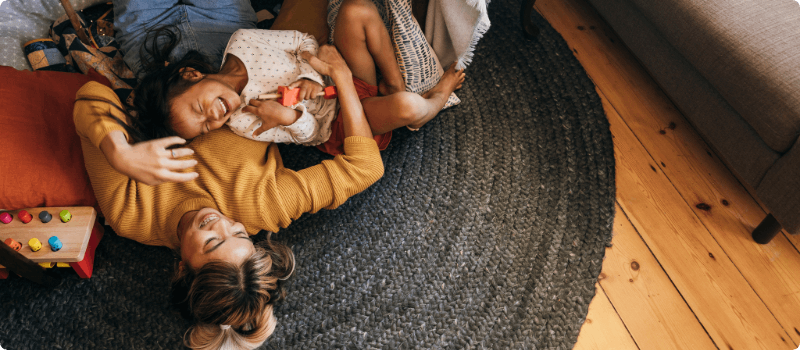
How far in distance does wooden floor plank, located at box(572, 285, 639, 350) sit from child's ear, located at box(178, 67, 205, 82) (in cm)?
101

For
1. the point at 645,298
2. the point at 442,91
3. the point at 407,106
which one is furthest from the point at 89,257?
the point at 645,298

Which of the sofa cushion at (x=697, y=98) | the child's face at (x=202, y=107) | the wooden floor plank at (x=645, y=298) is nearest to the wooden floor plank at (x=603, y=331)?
the wooden floor plank at (x=645, y=298)

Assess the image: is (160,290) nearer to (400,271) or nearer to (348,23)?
(400,271)

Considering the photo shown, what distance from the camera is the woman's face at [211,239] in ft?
2.72

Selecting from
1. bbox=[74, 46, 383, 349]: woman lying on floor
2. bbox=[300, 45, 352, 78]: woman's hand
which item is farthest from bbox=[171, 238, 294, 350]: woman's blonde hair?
bbox=[300, 45, 352, 78]: woman's hand

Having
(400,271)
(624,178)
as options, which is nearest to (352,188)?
(400,271)

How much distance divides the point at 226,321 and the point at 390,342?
35cm

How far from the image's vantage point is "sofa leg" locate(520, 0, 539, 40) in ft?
4.34

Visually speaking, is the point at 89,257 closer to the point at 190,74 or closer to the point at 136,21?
the point at 190,74

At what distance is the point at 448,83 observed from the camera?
120cm

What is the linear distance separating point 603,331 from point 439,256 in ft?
1.30

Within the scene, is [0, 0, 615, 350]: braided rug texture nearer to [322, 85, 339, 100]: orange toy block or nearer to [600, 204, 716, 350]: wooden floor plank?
[600, 204, 716, 350]: wooden floor plank

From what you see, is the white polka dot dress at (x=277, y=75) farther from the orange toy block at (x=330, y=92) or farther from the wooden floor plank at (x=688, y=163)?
the wooden floor plank at (x=688, y=163)

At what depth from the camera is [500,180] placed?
45.7 inches
